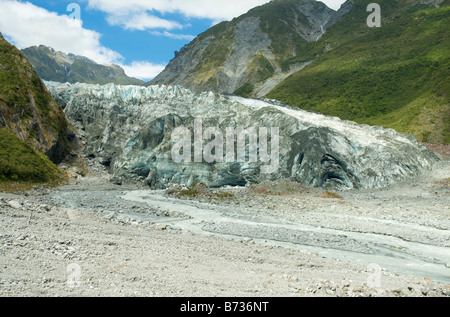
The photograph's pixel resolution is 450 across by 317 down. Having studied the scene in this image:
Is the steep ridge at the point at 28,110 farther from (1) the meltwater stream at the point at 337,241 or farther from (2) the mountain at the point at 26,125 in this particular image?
(1) the meltwater stream at the point at 337,241

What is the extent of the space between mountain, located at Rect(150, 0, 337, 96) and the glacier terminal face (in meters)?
77.4

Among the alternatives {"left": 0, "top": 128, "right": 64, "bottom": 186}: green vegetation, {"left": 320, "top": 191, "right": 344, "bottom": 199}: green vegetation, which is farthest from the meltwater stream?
{"left": 0, "top": 128, "right": 64, "bottom": 186}: green vegetation

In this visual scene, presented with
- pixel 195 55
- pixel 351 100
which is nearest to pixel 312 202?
pixel 351 100

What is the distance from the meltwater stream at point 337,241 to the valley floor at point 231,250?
0.05 metres

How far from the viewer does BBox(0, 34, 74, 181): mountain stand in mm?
33469

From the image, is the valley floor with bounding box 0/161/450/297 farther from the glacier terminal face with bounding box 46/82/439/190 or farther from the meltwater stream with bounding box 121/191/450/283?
the glacier terminal face with bounding box 46/82/439/190

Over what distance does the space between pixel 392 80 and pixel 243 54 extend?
9142 centimetres

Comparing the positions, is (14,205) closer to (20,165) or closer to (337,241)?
(20,165)

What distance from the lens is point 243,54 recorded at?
6486 inches

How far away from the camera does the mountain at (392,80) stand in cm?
6175

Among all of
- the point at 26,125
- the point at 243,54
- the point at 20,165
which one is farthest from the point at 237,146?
the point at 243,54

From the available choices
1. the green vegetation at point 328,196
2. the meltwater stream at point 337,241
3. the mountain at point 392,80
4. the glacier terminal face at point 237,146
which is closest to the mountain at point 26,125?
the glacier terminal face at point 237,146

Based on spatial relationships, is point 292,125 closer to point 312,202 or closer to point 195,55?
point 312,202

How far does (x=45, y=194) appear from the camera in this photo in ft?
94.7
